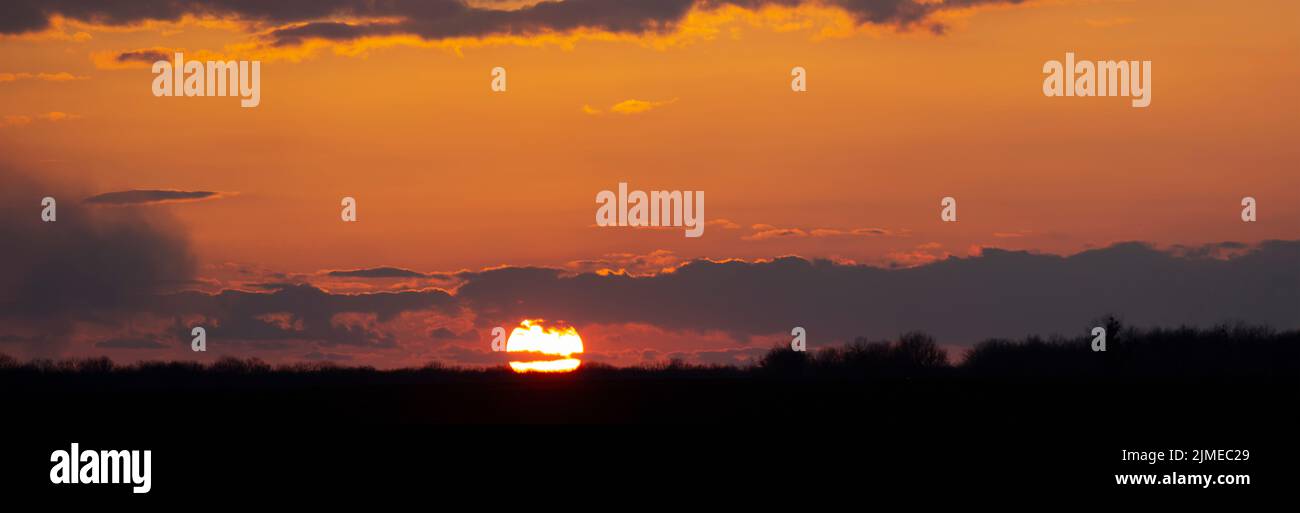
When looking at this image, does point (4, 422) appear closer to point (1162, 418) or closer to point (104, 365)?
point (104, 365)
